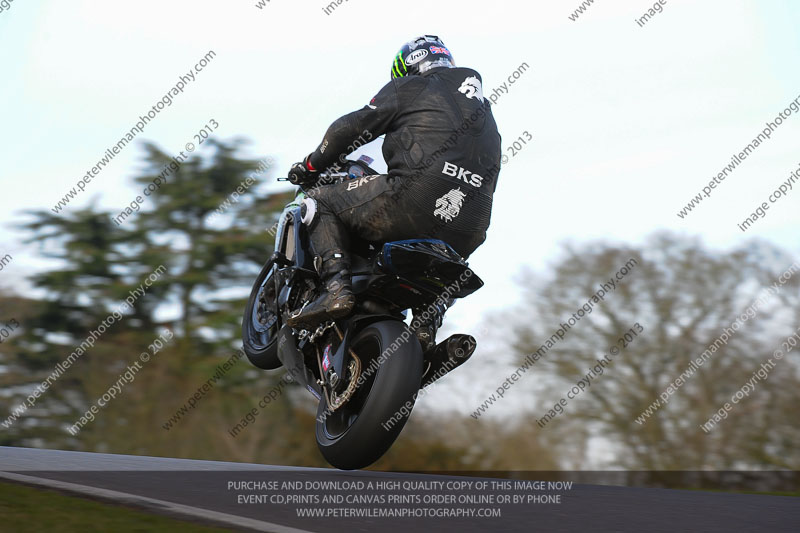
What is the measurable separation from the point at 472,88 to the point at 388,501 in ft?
7.90

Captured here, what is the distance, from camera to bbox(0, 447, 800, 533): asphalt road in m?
3.19

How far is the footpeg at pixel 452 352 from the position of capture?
4938 mm

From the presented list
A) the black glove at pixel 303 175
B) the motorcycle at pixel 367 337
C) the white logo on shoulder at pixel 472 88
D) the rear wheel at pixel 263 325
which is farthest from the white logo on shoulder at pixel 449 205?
the rear wheel at pixel 263 325

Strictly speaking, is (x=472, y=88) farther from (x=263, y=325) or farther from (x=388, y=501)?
(x=263, y=325)

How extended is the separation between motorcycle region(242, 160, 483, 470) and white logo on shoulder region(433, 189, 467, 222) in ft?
0.53

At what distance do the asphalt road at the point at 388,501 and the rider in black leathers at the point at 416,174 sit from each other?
105 cm

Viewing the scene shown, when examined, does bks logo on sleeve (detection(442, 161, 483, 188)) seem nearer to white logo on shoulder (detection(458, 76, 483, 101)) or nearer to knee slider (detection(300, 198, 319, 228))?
white logo on shoulder (detection(458, 76, 483, 101))

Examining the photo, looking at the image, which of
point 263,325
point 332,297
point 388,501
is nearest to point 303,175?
point 332,297

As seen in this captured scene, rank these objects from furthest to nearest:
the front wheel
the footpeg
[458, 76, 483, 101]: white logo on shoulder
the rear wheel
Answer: the rear wheel < the footpeg < [458, 76, 483, 101]: white logo on shoulder < the front wheel

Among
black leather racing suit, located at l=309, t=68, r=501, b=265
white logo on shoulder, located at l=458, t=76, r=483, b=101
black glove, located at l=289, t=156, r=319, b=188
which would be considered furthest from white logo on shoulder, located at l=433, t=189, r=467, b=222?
black glove, located at l=289, t=156, r=319, b=188

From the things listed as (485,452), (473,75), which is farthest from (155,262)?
(473,75)

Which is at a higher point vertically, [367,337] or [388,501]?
[367,337]

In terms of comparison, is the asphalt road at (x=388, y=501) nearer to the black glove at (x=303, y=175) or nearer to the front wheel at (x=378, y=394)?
the front wheel at (x=378, y=394)

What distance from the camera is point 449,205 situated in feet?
15.3
